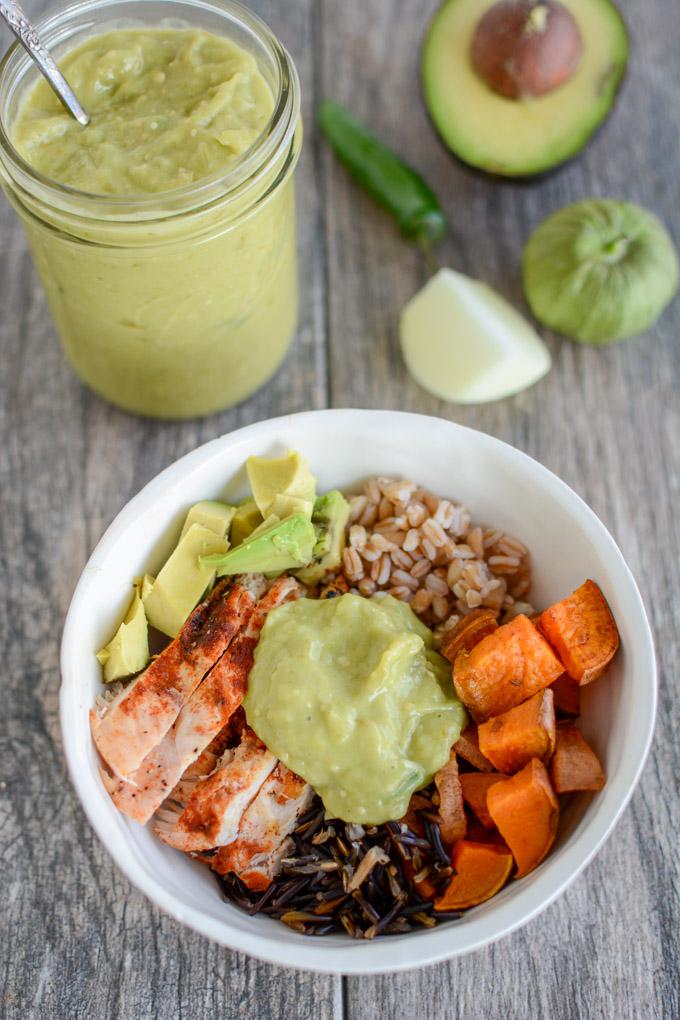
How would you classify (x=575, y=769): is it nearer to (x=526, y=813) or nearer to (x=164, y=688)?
(x=526, y=813)

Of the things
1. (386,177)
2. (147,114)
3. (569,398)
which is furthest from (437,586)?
(386,177)

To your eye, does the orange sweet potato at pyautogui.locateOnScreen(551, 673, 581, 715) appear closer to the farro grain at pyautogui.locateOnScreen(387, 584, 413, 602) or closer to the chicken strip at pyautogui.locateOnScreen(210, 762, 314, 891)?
the farro grain at pyautogui.locateOnScreen(387, 584, 413, 602)

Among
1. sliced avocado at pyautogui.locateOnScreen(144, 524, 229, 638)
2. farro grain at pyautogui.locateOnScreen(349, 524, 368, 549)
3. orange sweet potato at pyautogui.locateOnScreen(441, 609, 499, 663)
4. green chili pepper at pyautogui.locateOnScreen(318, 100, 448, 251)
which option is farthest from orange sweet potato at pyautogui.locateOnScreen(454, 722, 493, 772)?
green chili pepper at pyautogui.locateOnScreen(318, 100, 448, 251)

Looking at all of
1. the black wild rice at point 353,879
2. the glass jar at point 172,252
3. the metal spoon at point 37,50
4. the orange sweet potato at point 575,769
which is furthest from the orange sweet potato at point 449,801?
the metal spoon at point 37,50

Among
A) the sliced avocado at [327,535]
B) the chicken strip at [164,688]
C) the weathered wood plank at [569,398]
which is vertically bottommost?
the weathered wood plank at [569,398]

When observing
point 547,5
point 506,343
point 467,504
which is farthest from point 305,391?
point 547,5

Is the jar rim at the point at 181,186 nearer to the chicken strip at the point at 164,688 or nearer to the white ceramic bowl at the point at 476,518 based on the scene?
the white ceramic bowl at the point at 476,518

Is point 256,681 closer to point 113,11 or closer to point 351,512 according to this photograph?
point 351,512
